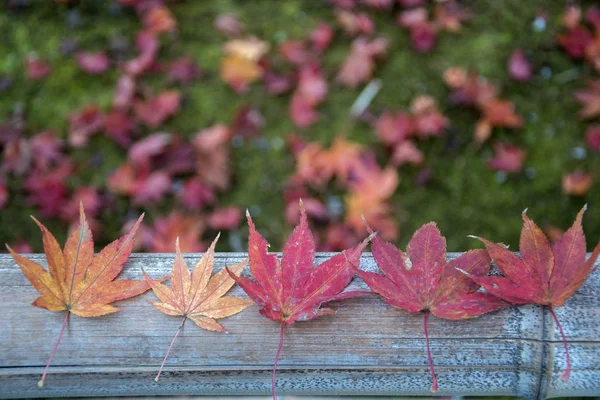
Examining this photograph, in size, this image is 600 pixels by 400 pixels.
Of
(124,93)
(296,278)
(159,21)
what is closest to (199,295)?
(296,278)

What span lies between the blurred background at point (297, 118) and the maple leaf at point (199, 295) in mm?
905

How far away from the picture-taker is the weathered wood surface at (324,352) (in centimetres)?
73

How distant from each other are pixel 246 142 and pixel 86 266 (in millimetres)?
1158

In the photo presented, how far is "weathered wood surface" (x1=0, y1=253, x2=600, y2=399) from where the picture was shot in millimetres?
733

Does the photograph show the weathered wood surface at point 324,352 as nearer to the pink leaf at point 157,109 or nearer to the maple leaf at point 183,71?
the pink leaf at point 157,109

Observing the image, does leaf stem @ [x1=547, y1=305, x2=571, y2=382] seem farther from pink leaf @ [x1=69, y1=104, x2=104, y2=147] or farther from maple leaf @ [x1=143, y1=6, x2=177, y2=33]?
maple leaf @ [x1=143, y1=6, x2=177, y2=33]

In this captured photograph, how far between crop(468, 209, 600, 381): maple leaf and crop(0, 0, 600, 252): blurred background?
95 cm

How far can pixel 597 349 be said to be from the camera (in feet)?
2.36

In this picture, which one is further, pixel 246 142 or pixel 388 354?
pixel 246 142

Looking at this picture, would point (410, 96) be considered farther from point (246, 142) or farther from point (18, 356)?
point (18, 356)

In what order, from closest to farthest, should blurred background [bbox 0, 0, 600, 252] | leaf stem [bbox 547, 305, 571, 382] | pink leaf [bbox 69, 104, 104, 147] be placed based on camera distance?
1. leaf stem [bbox 547, 305, 571, 382]
2. blurred background [bbox 0, 0, 600, 252]
3. pink leaf [bbox 69, 104, 104, 147]

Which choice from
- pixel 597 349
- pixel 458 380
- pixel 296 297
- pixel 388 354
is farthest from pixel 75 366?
pixel 597 349

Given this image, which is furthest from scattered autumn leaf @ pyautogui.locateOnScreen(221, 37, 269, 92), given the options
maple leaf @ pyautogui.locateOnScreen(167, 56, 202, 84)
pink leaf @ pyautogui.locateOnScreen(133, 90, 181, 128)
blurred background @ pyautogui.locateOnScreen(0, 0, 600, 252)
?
pink leaf @ pyautogui.locateOnScreen(133, 90, 181, 128)

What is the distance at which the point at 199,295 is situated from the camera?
77 centimetres
